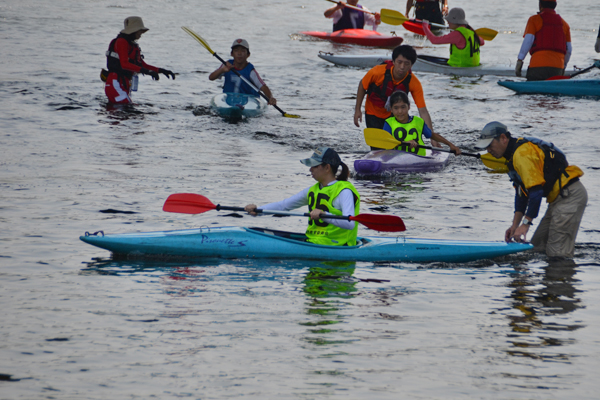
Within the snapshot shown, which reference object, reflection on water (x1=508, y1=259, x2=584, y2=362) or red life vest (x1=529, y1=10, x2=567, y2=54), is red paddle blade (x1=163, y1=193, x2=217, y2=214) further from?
red life vest (x1=529, y1=10, x2=567, y2=54)

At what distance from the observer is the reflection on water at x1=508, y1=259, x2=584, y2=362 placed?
4.56 m

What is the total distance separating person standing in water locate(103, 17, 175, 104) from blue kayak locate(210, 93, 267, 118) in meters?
0.89

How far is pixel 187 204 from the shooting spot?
6.46 m

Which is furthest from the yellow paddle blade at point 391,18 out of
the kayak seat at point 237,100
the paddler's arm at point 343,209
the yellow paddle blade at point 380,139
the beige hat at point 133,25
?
the paddler's arm at point 343,209

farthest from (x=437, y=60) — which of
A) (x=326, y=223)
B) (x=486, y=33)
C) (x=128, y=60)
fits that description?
(x=326, y=223)

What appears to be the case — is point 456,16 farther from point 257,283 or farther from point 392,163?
point 257,283

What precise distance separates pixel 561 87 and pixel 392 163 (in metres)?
6.43

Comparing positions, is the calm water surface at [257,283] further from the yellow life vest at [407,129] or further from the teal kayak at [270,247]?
the yellow life vest at [407,129]

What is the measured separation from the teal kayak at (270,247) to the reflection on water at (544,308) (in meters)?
0.33

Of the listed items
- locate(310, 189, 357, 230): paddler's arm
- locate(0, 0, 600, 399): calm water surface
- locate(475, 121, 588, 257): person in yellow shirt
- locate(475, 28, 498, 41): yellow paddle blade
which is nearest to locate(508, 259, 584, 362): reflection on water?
locate(0, 0, 600, 399): calm water surface

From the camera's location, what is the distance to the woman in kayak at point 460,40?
46.5 ft

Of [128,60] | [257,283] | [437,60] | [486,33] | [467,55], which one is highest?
[486,33]

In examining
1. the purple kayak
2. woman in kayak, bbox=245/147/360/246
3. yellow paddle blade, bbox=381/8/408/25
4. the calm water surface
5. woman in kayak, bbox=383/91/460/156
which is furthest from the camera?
yellow paddle blade, bbox=381/8/408/25

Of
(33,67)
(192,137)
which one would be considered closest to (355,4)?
(33,67)
